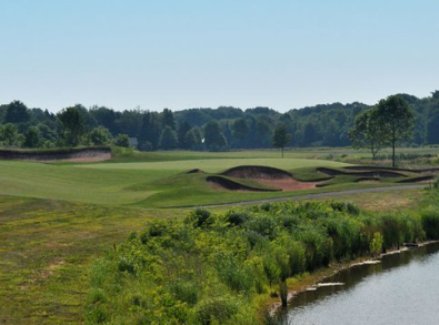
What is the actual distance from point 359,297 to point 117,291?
592 inches

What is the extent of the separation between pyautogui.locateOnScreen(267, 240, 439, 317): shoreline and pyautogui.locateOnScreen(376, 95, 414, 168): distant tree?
9168 cm

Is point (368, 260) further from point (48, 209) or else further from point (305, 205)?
point (48, 209)

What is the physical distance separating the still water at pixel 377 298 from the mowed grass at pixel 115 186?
2652 cm

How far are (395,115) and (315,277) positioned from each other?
10422 centimetres

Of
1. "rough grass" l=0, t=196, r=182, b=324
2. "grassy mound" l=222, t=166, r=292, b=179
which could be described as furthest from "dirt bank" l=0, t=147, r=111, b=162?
"rough grass" l=0, t=196, r=182, b=324

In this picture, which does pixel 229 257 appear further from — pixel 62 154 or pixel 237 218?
pixel 62 154

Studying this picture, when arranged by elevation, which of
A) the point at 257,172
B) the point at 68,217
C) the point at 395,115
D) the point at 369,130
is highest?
the point at 395,115

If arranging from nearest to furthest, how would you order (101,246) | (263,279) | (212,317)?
(212,317) → (263,279) → (101,246)

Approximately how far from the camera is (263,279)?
35.9m

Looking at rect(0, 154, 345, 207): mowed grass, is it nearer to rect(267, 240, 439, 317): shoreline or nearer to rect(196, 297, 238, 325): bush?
rect(267, 240, 439, 317): shoreline

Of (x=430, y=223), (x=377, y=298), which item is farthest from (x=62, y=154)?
(x=377, y=298)

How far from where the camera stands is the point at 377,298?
1444 inches

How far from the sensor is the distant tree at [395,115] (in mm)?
140375

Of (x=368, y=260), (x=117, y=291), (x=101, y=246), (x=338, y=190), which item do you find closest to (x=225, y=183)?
(x=338, y=190)
